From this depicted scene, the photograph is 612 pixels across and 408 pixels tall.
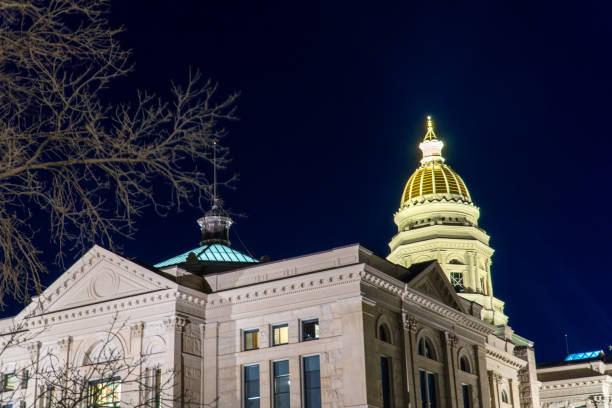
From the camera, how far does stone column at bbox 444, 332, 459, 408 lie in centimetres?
4866

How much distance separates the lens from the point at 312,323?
146 ft

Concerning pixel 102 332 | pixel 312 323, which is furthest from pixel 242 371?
pixel 102 332

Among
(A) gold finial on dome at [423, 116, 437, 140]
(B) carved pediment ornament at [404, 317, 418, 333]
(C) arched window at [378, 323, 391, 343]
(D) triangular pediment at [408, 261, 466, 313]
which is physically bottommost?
(C) arched window at [378, 323, 391, 343]

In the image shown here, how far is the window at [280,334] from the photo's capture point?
45.0 metres

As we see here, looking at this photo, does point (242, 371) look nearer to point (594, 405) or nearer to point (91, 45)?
point (91, 45)

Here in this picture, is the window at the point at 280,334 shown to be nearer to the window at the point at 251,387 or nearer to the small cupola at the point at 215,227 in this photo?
the window at the point at 251,387

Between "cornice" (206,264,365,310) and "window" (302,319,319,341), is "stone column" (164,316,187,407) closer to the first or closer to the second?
"cornice" (206,264,365,310)

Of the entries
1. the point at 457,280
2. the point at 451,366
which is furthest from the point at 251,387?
the point at 457,280

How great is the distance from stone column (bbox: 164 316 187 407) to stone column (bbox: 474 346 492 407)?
18680 mm

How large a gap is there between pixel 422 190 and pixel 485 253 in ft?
28.4

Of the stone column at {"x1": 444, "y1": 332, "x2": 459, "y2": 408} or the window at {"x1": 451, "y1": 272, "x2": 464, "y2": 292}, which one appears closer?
the stone column at {"x1": 444, "y1": 332, "x2": 459, "y2": 408}

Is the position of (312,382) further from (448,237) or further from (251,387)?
(448,237)

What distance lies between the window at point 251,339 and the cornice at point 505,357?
2120 centimetres

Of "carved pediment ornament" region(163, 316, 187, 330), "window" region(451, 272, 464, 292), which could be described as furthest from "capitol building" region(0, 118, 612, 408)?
"window" region(451, 272, 464, 292)
